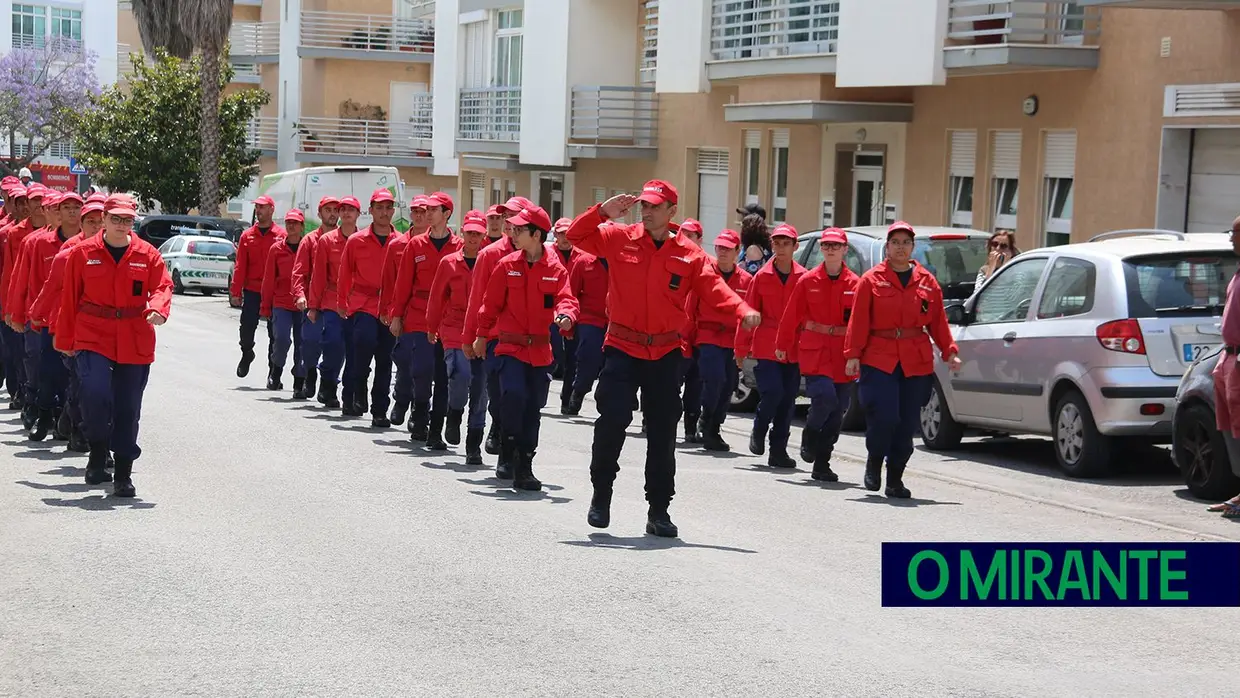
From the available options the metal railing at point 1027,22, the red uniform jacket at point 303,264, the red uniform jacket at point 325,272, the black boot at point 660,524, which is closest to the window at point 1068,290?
the black boot at point 660,524

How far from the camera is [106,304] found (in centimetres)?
1142

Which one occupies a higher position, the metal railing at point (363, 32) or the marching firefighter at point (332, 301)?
the metal railing at point (363, 32)

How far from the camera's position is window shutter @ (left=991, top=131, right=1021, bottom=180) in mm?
23000

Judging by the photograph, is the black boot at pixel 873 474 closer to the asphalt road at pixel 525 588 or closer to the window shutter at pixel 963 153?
the asphalt road at pixel 525 588

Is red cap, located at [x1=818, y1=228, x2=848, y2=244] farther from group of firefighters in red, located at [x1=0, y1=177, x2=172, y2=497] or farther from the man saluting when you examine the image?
group of firefighters in red, located at [x1=0, y1=177, x2=172, y2=497]

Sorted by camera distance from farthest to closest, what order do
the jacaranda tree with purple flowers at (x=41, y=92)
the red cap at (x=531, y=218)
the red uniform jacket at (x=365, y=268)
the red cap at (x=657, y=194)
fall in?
the jacaranda tree with purple flowers at (x=41, y=92) → the red uniform jacket at (x=365, y=268) → the red cap at (x=531, y=218) → the red cap at (x=657, y=194)

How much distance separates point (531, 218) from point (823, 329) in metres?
2.69

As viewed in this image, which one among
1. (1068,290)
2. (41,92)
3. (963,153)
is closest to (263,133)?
(41,92)

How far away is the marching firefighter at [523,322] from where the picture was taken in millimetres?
12094

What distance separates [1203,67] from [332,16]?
3868cm

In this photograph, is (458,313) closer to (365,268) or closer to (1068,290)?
(365,268)

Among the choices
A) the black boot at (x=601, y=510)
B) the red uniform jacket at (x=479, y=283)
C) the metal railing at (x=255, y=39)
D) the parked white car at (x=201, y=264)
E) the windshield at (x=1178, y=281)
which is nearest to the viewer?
the black boot at (x=601, y=510)

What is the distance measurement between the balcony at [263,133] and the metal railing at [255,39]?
2944mm

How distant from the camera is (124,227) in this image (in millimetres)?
11430
